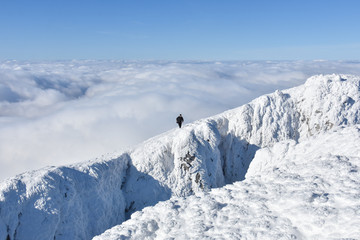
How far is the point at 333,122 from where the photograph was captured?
3077 centimetres

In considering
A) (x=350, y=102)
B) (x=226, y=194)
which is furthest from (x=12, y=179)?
(x=350, y=102)

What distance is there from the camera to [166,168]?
30.0 metres

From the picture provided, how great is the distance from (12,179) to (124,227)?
1651cm

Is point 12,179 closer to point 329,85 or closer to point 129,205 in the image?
point 129,205

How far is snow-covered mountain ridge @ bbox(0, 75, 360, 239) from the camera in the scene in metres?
21.6

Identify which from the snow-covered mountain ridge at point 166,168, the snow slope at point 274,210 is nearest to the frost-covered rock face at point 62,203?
the snow-covered mountain ridge at point 166,168

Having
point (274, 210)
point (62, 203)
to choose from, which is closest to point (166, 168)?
point (62, 203)

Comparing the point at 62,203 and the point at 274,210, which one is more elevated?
the point at 274,210

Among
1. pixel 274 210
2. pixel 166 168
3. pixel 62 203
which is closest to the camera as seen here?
pixel 274 210

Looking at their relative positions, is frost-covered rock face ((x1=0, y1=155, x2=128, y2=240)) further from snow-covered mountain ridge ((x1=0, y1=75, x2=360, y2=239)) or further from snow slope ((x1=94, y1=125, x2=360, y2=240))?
snow slope ((x1=94, y1=125, x2=360, y2=240))

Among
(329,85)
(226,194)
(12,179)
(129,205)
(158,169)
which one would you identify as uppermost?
(329,85)

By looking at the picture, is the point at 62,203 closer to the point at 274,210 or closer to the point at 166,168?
the point at 166,168

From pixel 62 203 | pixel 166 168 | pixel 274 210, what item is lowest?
Answer: pixel 62 203

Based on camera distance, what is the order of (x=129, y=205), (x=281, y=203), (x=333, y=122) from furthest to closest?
(x=333, y=122) < (x=129, y=205) < (x=281, y=203)
